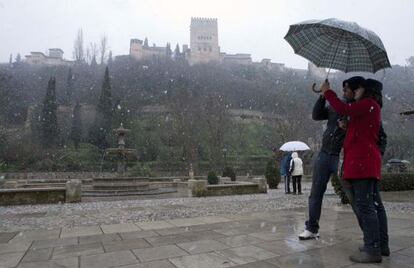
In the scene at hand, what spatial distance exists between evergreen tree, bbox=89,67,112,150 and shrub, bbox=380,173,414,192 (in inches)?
1577

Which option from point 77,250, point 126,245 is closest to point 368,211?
point 126,245

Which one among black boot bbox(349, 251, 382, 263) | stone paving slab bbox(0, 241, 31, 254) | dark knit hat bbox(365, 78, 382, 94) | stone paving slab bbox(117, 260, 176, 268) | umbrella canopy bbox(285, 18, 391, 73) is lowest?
stone paving slab bbox(0, 241, 31, 254)

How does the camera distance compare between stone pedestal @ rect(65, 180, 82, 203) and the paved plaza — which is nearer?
the paved plaza

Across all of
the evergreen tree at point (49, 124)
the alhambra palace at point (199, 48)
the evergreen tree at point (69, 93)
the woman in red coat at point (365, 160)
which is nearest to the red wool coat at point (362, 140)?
the woman in red coat at point (365, 160)

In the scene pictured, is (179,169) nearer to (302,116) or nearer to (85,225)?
(302,116)

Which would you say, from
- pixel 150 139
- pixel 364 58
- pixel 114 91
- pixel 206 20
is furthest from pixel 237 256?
pixel 206 20

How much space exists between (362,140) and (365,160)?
221 mm

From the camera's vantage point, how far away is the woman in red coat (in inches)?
141

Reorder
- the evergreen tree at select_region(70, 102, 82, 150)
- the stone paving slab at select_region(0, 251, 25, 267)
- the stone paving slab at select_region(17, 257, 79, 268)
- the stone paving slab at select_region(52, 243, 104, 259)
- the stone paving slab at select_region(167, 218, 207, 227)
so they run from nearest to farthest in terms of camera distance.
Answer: the stone paving slab at select_region(17, 257, 79, 268)
the stone paving slab at select_region(0, 251, 25, 267)
the stone paving slab at select_region(52, 243, 104, 259)
the stone paving slab at select_region(167, 218, 207, 227)
the evergreen tree at select_region(70, 102, 82, 150)

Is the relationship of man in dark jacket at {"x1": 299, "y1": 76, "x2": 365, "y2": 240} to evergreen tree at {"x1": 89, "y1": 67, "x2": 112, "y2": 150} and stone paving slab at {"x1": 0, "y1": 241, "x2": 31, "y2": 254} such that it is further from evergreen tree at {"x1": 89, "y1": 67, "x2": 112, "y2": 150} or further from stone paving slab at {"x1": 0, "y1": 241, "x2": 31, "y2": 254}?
evergreen tree at {"x1": 89, "y1": 67, "x2": 112, "y2": 150}

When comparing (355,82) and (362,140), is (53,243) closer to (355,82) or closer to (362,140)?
(362,140)

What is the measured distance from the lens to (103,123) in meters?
49.5

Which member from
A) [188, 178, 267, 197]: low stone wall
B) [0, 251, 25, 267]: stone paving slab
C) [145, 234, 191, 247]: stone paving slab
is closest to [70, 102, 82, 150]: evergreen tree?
[188, 178, 267, 197]: low stone wall

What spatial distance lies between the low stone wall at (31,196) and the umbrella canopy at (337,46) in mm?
10236
